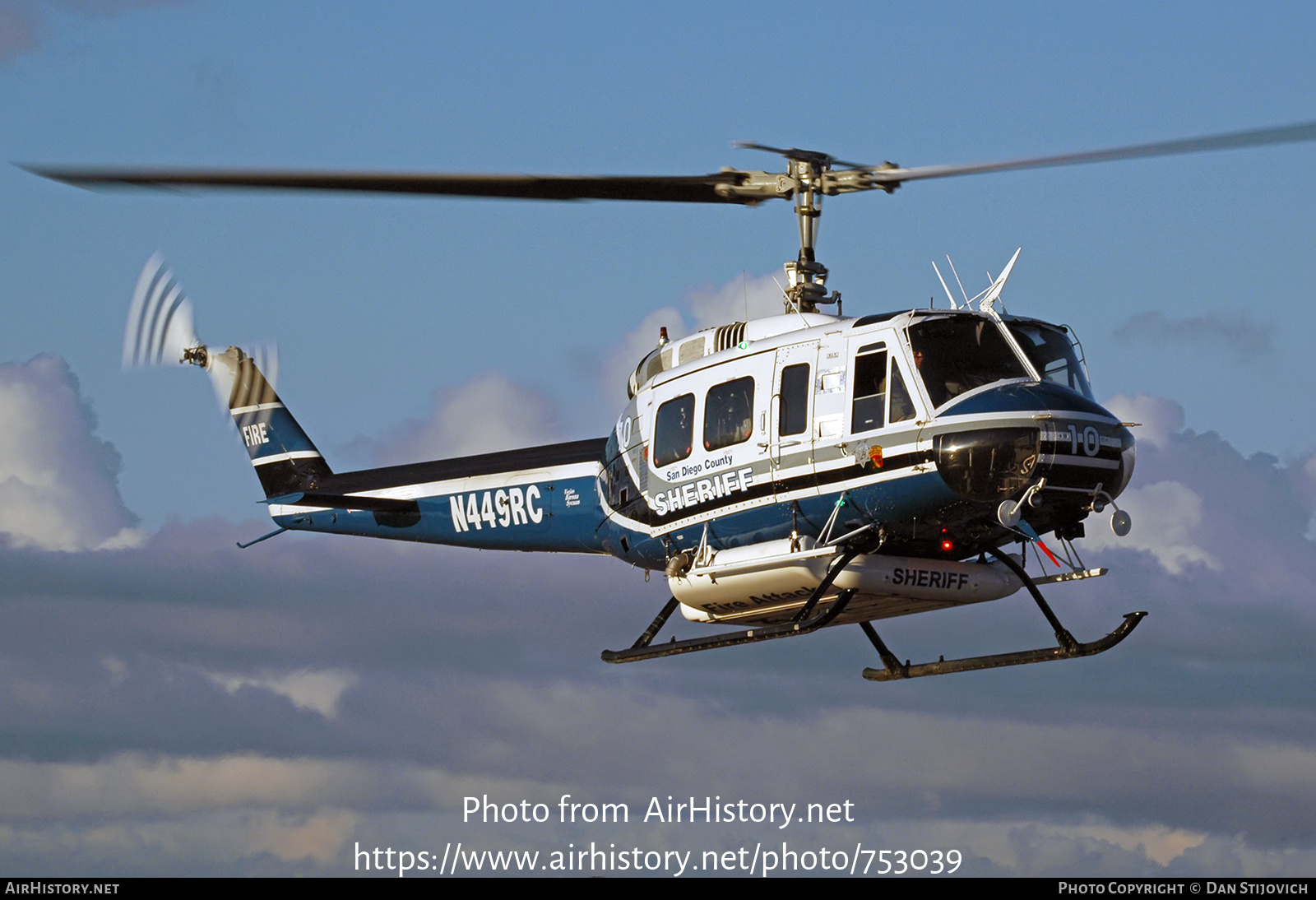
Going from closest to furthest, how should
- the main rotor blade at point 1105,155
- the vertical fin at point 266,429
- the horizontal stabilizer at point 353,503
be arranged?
the main rotor blade at point 1105,155, the horizontal stabilizer at point 353,503, the vertical fin at point 266,429

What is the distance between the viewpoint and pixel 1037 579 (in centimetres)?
2338

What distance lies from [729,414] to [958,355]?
9.75 ft

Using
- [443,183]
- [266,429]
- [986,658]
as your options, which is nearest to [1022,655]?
[986,658]

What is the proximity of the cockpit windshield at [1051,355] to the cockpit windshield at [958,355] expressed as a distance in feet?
0.95

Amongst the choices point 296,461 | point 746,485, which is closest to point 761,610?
point 746,485

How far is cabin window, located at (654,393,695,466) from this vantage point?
23.8 m

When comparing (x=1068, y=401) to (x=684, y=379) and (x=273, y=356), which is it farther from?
(x=273, y=356)

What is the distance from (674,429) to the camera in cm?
2402

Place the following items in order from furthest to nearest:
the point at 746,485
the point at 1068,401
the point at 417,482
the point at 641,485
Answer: the point at 417,482
the point at 641,485
the point at 746,485
the point at 1068,401

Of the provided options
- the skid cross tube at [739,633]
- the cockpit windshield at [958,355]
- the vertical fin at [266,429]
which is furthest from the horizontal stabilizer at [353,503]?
the cockpit windshield at [958,355]

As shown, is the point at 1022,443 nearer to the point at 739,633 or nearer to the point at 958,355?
the point at 958,355

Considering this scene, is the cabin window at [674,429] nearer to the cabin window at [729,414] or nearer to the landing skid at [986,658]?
the cabin window at [729,414]

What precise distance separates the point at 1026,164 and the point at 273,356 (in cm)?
1547

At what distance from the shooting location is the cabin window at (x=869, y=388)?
2186cm
